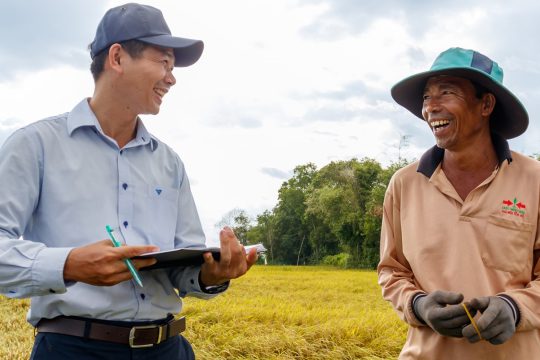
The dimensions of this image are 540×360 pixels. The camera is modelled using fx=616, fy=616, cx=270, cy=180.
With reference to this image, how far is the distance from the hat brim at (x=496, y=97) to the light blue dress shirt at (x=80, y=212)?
1.08 m

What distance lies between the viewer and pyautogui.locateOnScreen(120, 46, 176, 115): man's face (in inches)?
86.3

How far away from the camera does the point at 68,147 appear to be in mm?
2111

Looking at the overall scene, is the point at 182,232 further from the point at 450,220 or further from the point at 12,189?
A: the point at 450,220

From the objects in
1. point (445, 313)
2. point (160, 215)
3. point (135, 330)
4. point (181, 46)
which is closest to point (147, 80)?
point (181, 46)

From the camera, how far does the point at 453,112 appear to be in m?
2.36

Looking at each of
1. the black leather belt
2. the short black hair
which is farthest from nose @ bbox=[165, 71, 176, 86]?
the black leather belt

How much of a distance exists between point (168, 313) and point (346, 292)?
49.1 ft

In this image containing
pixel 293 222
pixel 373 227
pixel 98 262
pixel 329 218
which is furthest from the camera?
pixel 293 222

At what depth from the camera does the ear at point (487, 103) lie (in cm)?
245

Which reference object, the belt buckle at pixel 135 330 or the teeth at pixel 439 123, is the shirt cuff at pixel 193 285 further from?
the teeth at pixel 439 123

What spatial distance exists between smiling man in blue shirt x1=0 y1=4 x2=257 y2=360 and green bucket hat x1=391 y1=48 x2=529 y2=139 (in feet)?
3.04

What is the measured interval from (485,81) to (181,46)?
1.17m

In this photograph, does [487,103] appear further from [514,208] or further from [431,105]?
[514,208]

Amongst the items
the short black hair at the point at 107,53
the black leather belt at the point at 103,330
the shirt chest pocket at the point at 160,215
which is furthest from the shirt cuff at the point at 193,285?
the short black hair at the point at 107,53
